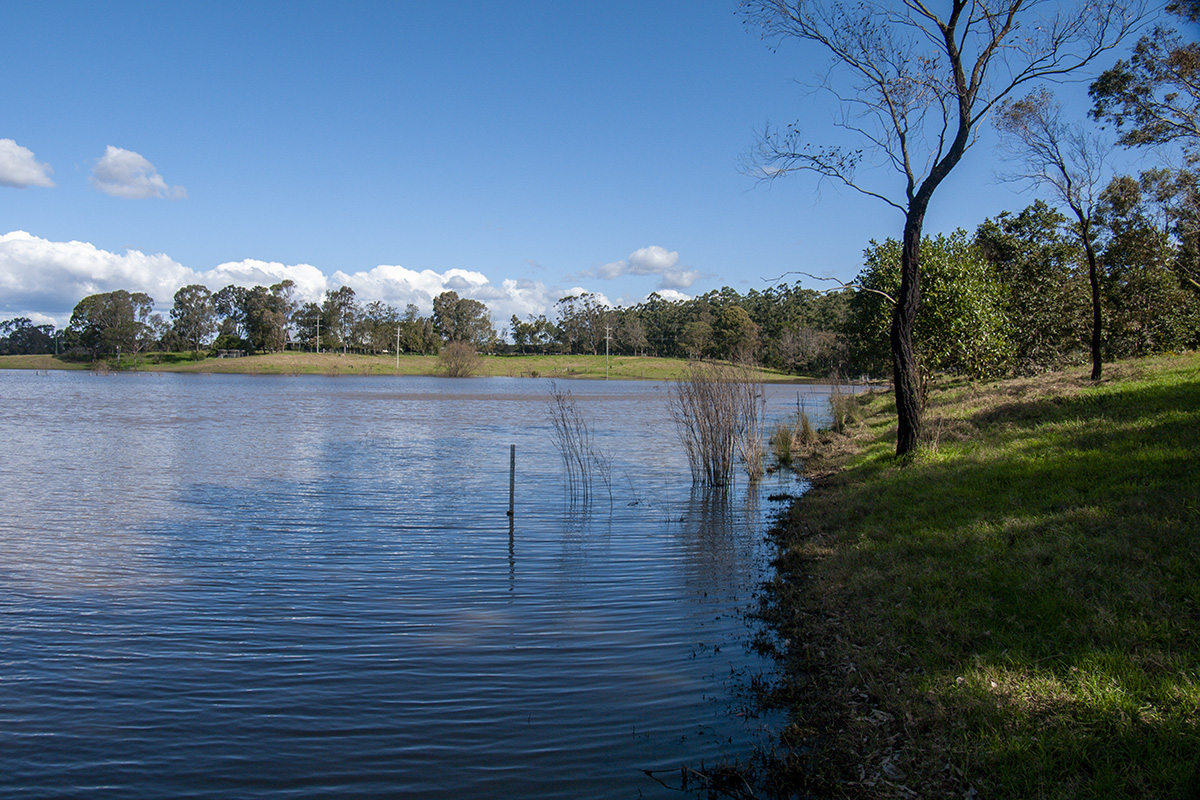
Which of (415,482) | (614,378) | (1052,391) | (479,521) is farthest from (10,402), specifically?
(614,378)

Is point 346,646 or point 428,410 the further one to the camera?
point 428,410

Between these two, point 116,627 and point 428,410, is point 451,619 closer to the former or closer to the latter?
point 116,627

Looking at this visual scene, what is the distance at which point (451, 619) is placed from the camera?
8.20m

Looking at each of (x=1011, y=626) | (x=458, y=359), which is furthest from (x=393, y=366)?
(x=1011, y=626)

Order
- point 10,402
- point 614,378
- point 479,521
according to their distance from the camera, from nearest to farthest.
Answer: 1. point 479,521
2. point 10,402
3. point 614,378

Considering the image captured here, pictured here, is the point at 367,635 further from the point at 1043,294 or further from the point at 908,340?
the point at 1043,294

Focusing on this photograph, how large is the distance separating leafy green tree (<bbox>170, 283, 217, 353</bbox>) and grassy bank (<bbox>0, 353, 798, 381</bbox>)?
11.6 m

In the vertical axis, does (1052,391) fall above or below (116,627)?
Result: above

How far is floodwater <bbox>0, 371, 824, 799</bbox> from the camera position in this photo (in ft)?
17.1

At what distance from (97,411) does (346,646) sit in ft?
121

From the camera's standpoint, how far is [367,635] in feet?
25.1

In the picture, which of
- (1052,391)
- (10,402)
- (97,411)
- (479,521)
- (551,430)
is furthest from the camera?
(10,402)

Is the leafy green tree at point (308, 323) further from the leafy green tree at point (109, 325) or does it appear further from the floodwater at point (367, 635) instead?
the floodwater at point (367, 635)

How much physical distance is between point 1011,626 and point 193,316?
500ft
